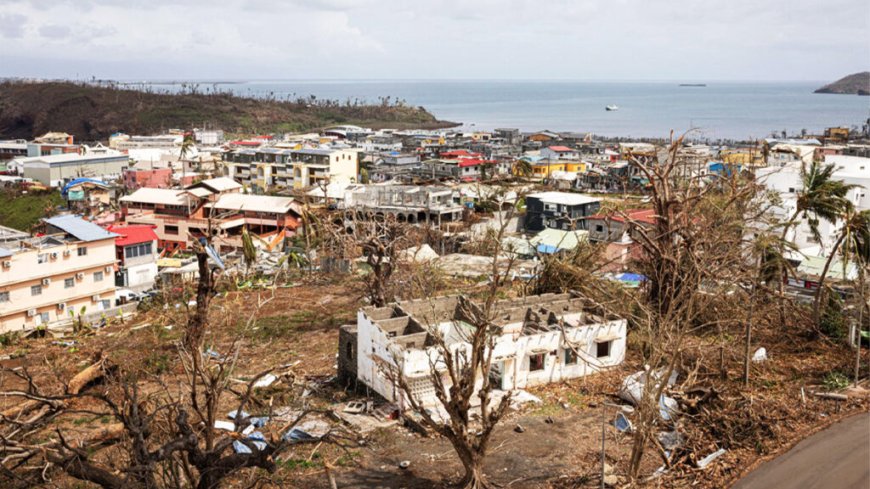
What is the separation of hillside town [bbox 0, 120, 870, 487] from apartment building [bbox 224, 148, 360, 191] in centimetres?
1009

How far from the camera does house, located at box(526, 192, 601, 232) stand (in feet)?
102

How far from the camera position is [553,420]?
10562 mm

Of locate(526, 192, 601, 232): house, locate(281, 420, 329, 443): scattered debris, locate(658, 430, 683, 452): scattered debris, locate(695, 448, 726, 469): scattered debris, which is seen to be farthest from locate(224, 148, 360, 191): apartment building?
locate(695, 448, 726, 469): scattered debris

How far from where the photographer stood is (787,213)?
82.4 feet

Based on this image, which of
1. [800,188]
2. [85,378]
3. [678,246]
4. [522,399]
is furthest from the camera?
[800,188]

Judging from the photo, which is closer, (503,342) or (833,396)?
(833,396)

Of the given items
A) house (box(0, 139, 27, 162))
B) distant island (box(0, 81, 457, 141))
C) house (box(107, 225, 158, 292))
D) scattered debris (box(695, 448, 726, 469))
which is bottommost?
house (box(107, 225, 158, 292))

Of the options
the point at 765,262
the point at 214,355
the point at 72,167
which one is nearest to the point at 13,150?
the point at 72,167

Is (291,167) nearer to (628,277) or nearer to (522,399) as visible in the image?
(628,277)

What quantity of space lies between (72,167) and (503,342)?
42817mm

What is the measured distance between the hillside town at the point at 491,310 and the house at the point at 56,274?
0.19 ft

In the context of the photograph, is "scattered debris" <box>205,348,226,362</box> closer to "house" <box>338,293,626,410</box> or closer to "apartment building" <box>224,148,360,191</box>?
"house" <box>338,293,626,410</box>

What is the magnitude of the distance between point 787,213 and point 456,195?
1642 cm

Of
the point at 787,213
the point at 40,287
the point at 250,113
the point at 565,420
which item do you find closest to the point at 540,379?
the point at 565,420
